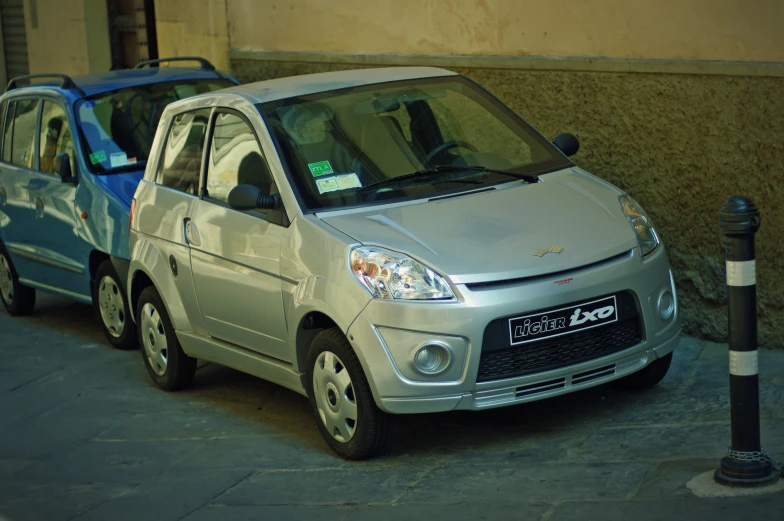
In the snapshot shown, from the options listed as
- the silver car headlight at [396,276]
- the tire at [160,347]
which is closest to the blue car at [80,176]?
the tire at [160,347]

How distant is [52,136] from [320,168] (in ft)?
12.7

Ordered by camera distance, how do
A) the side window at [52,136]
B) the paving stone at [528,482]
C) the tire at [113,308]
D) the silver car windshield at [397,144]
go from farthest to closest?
the side window at [52,136], the tire at [113,308], the silver car windshield at [397,144], the paving stone at [528,482]

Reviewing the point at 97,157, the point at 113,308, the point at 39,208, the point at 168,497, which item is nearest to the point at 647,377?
the point at 168,497

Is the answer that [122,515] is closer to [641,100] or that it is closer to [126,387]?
[126,387]

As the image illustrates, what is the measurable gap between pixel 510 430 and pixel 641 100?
2.69 meters

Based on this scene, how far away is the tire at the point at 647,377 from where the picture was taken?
6.79 metres

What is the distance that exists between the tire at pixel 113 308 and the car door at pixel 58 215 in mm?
179

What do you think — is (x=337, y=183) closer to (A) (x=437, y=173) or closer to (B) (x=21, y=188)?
(A) (x=437, y=173)

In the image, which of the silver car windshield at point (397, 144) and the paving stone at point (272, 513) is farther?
the silver car windshield at point (397, 144)

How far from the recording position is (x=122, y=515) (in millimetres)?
5906

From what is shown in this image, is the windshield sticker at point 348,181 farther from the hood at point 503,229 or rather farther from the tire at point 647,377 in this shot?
the tire at point 647,377

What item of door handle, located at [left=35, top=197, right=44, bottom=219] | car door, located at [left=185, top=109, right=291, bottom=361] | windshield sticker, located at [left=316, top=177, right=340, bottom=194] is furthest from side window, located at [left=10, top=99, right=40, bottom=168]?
windshield sticker, located at [left=316, top=177, right=340, bottom=194]

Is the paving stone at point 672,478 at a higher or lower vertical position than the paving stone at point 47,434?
higher

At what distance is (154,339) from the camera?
8.03m
